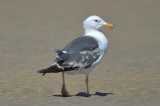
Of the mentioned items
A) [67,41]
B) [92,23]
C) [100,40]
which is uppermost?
[67,41]

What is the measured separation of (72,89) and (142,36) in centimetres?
614

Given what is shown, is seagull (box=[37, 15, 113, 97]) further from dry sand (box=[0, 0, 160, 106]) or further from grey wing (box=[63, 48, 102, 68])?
dry sand (box=[0, 0, 160, 106])

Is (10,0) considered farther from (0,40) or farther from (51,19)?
(0,40)

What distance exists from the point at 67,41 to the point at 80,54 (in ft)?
20.1

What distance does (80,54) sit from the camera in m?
9.77

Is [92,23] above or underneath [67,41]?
underneath

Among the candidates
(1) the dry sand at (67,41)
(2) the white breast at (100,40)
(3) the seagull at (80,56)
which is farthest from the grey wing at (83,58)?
(1) the dry sand at (67,41)

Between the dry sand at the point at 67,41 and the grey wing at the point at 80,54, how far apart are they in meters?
0.54

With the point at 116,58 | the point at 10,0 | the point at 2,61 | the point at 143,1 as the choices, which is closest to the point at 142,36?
the point at 116,58

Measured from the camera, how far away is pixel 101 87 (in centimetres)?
1073

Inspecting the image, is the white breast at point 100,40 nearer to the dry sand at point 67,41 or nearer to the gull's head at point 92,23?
the gull's head at point 92,23

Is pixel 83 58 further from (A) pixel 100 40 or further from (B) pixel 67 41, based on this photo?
(B) pixel 67 41

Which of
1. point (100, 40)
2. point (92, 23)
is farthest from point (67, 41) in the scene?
point (100, 40)

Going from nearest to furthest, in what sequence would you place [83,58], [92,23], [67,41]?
[83,58] < [92,23] < [67,41]
